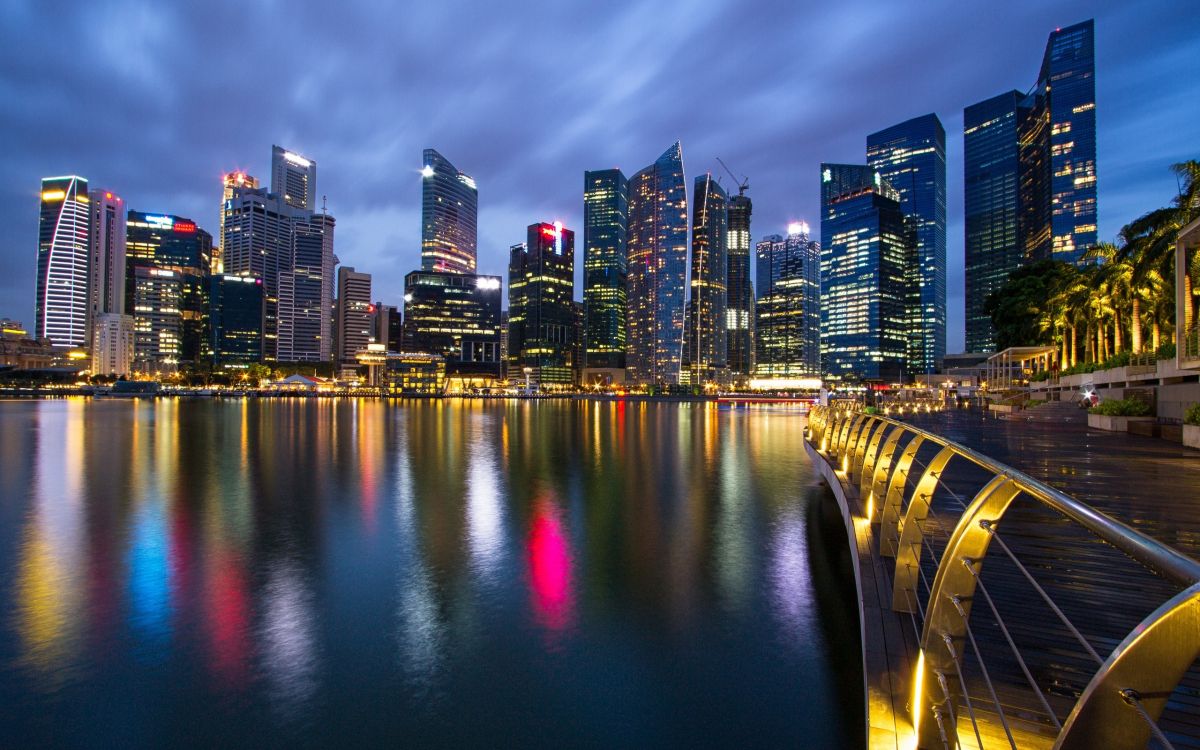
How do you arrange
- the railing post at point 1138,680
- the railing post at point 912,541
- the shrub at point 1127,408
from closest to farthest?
the railing post at point 1138,680
the railing post at point 912,541
the shrub at point 1127,408

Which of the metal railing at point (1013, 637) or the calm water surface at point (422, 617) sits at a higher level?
the metal railing at point (1013, 637)

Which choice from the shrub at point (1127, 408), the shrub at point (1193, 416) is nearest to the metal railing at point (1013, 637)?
the shrub at point (1193, 416)

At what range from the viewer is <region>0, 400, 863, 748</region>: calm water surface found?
6.68 metres

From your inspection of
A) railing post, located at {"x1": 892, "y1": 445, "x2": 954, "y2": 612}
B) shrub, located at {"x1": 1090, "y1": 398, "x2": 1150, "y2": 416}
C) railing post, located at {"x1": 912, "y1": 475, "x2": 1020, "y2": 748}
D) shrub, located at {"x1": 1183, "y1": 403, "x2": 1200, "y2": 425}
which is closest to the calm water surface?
railing post, located at {"x1": 892, "y1": 445, "x2": 954, "y2": 612}

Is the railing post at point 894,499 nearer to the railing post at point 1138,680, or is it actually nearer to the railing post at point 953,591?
the railing post at point 953,591

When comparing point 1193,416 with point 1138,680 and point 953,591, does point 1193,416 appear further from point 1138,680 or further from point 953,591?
point 1138,680

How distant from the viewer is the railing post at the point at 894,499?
21.9ft

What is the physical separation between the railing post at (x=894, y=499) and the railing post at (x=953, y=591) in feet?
8.82

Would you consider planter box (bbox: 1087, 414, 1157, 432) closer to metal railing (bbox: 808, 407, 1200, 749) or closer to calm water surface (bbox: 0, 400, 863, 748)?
calm water surface (bbox: 0, 400, 863, 748)

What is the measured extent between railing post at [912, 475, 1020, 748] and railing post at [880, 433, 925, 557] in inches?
106

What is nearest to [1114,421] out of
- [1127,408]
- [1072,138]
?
[1127,408]

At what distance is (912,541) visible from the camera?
5.86m

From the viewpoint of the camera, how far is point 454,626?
9.13 metres

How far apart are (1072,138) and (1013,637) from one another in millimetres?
191566
